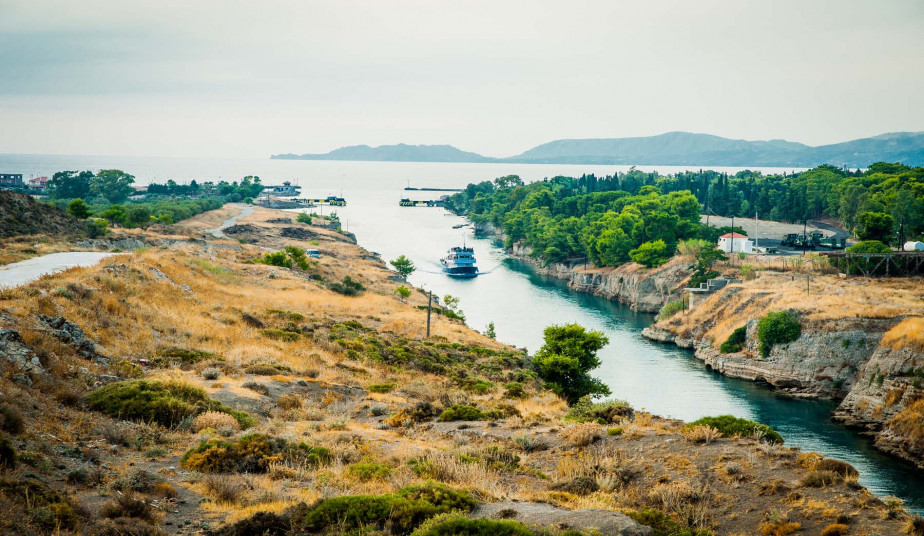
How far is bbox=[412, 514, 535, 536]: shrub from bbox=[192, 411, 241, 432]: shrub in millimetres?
10094

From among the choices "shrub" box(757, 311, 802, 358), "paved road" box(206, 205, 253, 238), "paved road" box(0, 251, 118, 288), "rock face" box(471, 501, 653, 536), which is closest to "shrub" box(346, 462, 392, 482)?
"rock face" box(471, 501, 653, 536)

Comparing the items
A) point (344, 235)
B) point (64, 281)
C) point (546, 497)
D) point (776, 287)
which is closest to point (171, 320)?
point (64, 281)

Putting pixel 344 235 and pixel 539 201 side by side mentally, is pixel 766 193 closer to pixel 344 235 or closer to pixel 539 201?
pixel 539 201

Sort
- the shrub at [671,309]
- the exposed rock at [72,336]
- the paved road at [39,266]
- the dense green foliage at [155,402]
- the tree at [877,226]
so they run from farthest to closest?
the tree at [877,226] < the shrub at [671,309] < the paved road at [39,266] < the exposed rock at [72,336] < the dense green foliage at [155,402]

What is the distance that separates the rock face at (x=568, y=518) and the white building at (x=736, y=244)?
10297 cm

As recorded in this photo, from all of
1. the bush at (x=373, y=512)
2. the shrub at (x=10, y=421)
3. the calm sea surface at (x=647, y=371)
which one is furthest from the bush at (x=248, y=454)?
the calm sea surface at (x=647, y=371)

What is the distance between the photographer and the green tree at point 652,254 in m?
113

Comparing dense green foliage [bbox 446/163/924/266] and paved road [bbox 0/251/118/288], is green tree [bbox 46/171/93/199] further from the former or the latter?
paved road [bbox 0/251/118/288]

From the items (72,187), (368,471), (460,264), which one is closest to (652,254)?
(460,264)

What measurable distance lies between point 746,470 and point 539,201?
17426cm

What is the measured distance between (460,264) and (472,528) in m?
119

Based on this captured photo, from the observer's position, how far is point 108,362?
23.9 m

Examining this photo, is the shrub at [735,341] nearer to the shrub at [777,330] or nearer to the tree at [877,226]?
the shrub at [777,330]

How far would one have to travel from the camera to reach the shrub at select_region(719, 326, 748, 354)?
73.4 m
